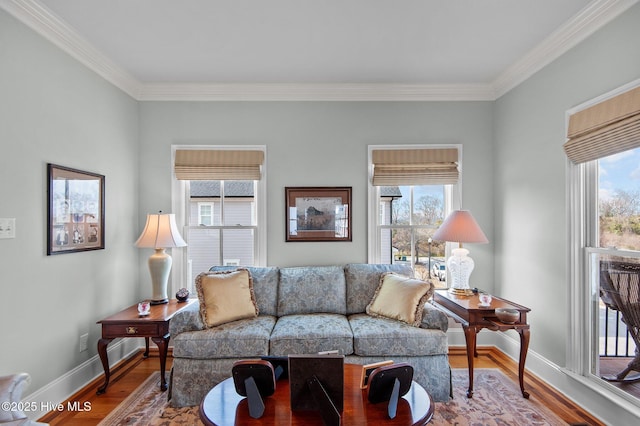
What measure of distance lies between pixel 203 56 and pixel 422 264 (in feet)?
9.90

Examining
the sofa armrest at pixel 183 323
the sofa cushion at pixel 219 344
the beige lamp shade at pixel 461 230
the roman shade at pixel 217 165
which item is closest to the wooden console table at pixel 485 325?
the beige lamp shade at pixel 461 230

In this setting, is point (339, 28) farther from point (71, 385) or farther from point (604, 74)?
point (71, 385)

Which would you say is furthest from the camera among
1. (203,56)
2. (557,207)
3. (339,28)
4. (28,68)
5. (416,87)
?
(416,87)

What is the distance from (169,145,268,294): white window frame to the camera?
341 centimetres

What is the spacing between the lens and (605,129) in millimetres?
2080

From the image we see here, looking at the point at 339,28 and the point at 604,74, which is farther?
the point at 339,28

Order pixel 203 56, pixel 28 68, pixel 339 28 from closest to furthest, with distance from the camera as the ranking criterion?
pixel 28 68
pixel 339 28
pixel 203 56

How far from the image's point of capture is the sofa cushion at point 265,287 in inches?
115

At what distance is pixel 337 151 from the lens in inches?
136

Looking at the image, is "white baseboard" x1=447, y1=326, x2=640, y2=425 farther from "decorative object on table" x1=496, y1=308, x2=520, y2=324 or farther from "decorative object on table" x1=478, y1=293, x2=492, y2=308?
"decorative object on table" x1=478, y1=293, x2=492, y2=308

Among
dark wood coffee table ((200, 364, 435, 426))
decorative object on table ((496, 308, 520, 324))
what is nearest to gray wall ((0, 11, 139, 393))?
dark wood coffee table ((200, 364, 435, 426))

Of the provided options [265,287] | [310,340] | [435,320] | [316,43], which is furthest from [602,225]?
[265,287]

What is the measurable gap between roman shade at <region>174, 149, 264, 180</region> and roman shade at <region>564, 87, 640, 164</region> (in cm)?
273

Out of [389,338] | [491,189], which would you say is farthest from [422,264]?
[389,338]
